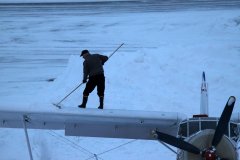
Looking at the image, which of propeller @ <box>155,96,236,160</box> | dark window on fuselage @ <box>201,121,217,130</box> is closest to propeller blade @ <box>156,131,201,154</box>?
propeller @ <box>155,96,236,160</box>

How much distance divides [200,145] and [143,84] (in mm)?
7072

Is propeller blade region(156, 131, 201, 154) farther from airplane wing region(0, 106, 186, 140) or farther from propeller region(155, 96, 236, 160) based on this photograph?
airplane wing region(0, 106, 186, 140)

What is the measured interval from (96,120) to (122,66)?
6.24m

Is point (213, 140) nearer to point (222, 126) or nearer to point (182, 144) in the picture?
point (222, 126)

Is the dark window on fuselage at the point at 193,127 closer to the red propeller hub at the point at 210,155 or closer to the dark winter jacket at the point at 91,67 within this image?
the red propeller hub at the point at 210,155

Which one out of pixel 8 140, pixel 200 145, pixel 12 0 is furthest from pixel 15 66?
pixel 12 0

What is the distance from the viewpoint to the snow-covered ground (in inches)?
443

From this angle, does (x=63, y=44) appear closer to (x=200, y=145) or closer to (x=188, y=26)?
(x=188, y=26)

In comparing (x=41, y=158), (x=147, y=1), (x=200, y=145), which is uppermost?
(x=147, y=1)

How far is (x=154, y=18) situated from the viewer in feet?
73.0

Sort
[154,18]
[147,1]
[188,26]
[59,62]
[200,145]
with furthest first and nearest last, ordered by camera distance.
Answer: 1. [147,1]
2. [154,18]
3. [188,26]
4. [59,62]
5. [200,145]

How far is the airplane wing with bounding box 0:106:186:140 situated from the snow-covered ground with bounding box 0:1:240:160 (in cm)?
40

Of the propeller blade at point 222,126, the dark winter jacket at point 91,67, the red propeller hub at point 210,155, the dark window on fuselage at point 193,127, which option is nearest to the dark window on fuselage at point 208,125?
the dark window on fuselage at point 193,127

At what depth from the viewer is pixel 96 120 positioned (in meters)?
8.88
